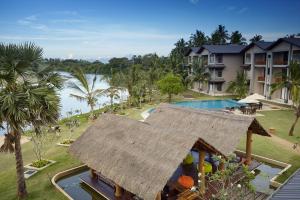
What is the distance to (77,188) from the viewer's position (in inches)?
539

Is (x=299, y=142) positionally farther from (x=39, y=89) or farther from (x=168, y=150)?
(x=39, y=89)

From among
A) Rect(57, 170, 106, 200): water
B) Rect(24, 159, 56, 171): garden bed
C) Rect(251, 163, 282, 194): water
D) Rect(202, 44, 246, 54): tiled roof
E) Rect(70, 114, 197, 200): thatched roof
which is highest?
Rect(202, 44, 246, 54): tiled roof

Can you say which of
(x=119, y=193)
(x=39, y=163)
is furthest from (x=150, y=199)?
(x=39, y=163)

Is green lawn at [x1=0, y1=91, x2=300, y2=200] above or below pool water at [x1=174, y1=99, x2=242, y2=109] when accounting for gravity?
below

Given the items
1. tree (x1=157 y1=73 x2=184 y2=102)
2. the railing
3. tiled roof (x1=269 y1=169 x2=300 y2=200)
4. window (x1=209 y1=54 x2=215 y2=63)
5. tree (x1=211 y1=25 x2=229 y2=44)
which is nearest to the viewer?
tiled roof (x1=269 y1=169 x2=300 y2=200)

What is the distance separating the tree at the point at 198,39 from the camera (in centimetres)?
6981

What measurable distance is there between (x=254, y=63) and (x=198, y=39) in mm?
30268

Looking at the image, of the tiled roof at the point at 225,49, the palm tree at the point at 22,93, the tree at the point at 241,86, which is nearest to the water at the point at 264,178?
Result: the palm tree at the point at 22,93

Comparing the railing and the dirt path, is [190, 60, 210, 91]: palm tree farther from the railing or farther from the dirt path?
the dirt path

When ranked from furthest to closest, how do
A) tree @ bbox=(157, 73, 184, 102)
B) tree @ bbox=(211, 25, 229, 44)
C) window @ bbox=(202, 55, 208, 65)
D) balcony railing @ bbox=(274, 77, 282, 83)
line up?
tree @ bbox=(211, 25, 229, 44) < window @ bbox=(202, 55, 208, 65) < tree @ bbox=(157, 73, 184, 102) < balcony railing @ bbox=(274, 77, 282, 83)

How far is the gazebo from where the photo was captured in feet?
33.2

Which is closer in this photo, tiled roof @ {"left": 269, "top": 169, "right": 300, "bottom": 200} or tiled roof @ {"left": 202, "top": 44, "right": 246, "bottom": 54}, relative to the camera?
tiled roof @ {"left": 269, "top": 169, "right": 300, "bottom": 200}

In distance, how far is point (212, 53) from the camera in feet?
151

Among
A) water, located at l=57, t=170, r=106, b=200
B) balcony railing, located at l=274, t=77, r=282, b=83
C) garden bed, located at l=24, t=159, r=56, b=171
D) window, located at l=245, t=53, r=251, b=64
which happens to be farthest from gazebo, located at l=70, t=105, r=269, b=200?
window, located at l=245, t=53, r=251, b=64
